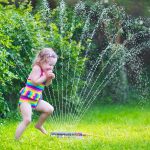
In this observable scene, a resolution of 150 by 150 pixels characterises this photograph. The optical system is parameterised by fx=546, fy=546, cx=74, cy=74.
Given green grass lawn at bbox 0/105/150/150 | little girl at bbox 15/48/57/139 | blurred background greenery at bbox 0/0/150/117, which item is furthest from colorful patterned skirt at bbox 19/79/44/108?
blurred background greenery at bbox 0/0/150/117

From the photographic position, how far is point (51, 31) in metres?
10.2

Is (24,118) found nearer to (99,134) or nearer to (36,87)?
(36,87)

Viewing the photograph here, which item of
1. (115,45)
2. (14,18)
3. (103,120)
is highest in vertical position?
(14,18)

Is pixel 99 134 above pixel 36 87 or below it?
below

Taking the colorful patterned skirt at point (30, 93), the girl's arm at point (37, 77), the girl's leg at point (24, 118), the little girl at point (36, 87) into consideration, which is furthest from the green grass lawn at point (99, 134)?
the girl's arm at point (37, 77)

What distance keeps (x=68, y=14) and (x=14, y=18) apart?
2838 mm

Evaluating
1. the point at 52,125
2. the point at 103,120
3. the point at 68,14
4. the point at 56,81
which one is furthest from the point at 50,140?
the point at 68,14

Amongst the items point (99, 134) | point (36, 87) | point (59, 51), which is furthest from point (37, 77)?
point (59, 51)

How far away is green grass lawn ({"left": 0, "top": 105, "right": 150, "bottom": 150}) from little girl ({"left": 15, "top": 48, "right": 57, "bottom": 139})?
0.28m

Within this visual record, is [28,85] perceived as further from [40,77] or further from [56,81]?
[56,81]

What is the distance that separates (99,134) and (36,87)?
137cm

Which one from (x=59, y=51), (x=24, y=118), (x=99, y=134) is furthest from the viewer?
(x=59, y=51)

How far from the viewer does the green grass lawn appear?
5728 millimetres

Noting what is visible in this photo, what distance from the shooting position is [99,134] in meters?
7.05
